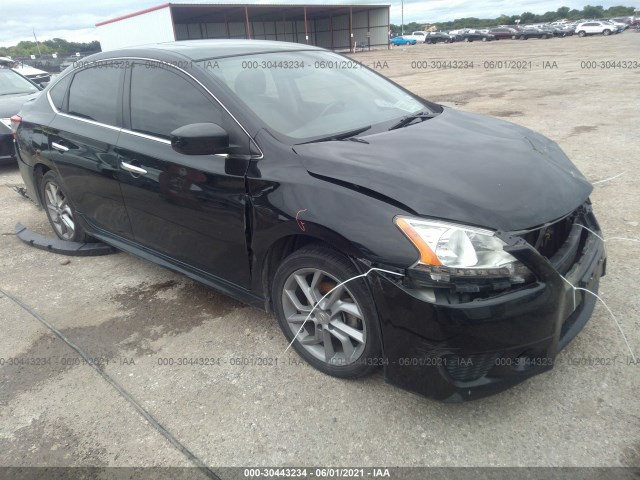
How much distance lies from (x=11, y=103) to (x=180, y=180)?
21.5 ft

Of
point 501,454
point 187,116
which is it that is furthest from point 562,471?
point 187,116

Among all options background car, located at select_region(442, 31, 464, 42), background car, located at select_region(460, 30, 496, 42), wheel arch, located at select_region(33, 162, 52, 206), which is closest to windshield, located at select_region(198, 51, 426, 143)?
wheel arch, located at select_region(33, 162, 52, 206)

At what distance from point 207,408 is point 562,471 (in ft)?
5.35

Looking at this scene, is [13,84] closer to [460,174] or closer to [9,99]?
[9,99]

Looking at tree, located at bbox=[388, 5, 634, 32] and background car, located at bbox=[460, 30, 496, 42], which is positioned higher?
tree, located at bbox=[388, 5, 634, 32]

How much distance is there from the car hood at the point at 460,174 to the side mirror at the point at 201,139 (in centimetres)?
42

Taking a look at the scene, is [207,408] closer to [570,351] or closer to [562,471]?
[562,471]

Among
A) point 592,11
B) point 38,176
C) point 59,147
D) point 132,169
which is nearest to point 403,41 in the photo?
point 592,11

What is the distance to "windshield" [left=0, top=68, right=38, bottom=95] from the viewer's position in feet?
27.8

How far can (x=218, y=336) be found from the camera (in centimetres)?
310

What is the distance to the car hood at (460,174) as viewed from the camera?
221 cm

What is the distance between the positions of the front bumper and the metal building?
3443 centimetres

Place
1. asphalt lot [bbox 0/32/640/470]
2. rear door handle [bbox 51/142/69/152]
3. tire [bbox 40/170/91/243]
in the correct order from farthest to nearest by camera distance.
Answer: tire [bbox 40/170/91/243], rear door handle [bbox 51/142/69/152], asphalt lot [bbox 0/32/640/470]

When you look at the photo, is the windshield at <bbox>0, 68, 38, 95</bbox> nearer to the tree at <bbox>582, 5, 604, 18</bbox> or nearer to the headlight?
the headlight
